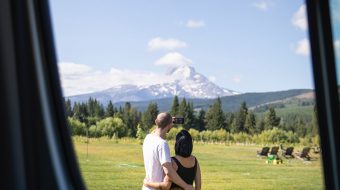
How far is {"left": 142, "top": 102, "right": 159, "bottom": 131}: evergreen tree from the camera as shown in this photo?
3990mm

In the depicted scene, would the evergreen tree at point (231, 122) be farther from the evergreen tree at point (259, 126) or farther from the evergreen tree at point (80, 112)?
the evergreen tree at point (80, 112)

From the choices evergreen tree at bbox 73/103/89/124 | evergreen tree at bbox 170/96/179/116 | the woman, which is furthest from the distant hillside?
the woman

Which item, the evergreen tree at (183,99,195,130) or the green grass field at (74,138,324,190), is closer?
the evergreen tree at (183,99,195,130)

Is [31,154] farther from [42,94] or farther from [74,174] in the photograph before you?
[74,174]

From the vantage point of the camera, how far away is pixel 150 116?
4.17 meters

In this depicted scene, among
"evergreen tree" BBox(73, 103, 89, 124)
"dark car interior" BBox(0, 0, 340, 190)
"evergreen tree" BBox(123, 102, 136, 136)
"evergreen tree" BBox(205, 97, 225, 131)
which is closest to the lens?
"dark car interior" BBox(0, 0, 340, 190)

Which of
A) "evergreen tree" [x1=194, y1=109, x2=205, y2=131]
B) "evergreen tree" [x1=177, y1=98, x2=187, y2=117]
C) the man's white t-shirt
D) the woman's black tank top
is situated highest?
"evergreen tree" [x1=177, y1=98, x2=187, y2=117]

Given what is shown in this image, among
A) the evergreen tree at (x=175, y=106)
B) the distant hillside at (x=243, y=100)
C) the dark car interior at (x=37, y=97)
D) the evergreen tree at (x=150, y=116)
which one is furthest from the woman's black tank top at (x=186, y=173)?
the evergreen tree at (x=175, y=106)

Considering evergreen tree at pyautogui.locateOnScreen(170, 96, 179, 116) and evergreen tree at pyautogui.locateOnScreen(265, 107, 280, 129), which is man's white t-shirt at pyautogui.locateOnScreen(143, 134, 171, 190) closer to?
evergreen tree at pyautogui.locateOnScreen(170, 96, 179, 116)

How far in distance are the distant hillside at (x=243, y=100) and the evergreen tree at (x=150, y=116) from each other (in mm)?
52

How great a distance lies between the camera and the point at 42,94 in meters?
1.65

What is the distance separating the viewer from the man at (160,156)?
65.2 inches

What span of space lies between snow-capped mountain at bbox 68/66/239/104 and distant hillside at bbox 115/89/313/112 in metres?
0.13

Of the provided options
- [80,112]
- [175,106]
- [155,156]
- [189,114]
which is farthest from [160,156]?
[189,114]
